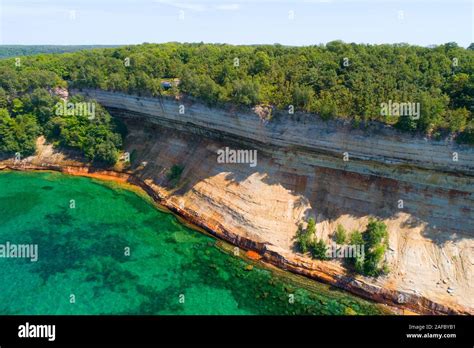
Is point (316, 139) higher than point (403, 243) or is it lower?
higher

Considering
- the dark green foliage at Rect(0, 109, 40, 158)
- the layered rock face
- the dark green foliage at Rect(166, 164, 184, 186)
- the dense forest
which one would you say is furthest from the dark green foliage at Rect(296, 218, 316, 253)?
the dark green foliage at Rect(0, 109, 40, 158)

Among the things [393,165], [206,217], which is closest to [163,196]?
[206,217]

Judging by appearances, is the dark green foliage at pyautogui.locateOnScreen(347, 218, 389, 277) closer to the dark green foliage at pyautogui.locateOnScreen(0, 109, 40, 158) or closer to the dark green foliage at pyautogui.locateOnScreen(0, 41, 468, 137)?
the dark green foliage at pyautogui.locateOnScreen(0, 41, 468, 137)

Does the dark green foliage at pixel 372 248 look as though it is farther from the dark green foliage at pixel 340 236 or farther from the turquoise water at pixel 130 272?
the turquoise water at pixel 130 272

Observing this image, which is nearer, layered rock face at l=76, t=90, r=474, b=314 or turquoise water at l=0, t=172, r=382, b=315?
turquoise water at l=0, t=172, r=382, b=315

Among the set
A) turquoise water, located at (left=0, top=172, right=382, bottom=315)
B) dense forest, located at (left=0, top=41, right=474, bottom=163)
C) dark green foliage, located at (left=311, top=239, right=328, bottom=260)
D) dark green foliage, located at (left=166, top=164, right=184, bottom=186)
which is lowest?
turquoise water, located at (left=0, top=172, right=382, bottom=315)

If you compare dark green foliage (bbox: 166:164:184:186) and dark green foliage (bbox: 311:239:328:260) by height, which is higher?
dark green foliage (bbox: 166:164:184:186)

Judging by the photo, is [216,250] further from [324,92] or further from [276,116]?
[324,92]
